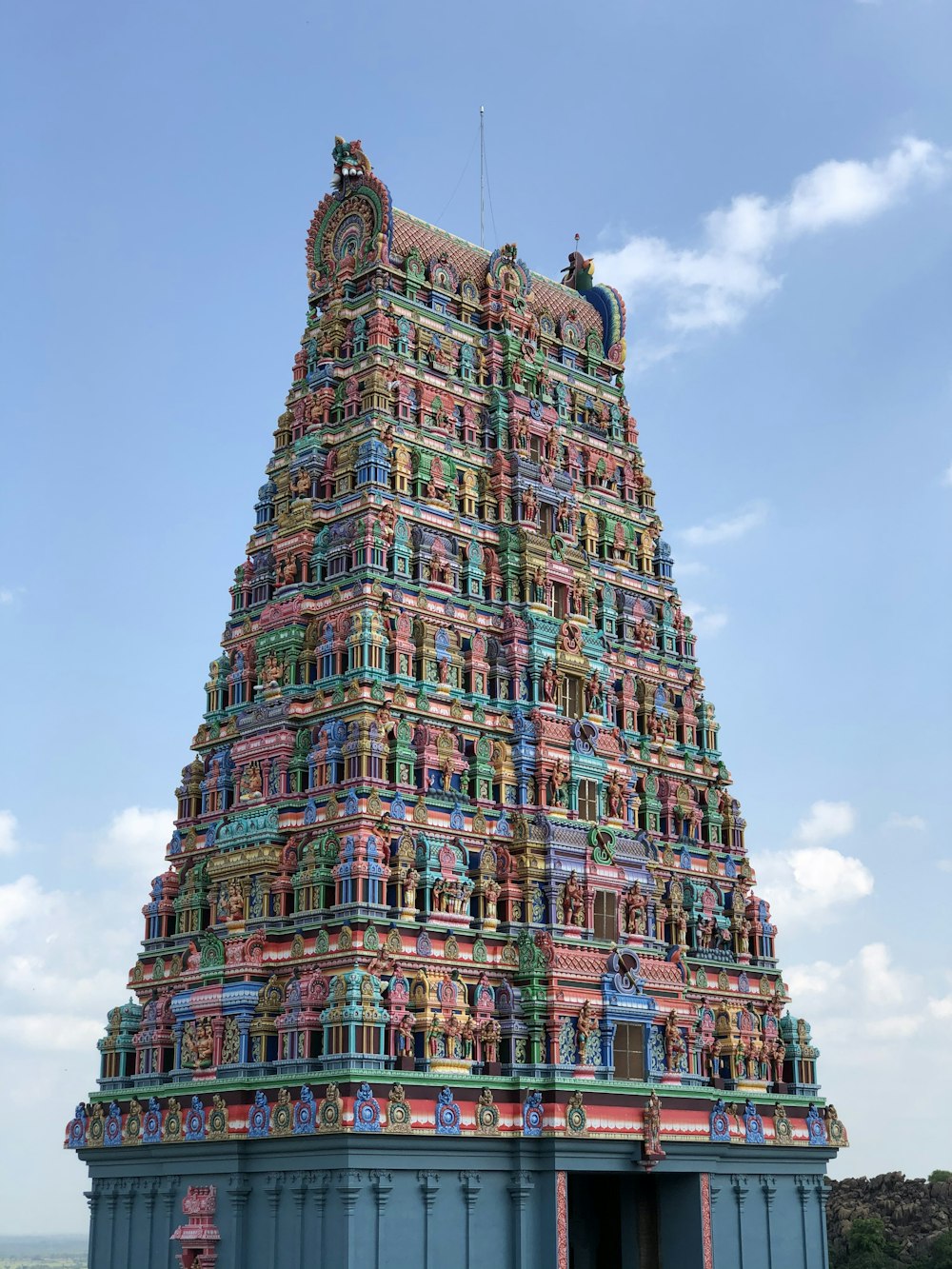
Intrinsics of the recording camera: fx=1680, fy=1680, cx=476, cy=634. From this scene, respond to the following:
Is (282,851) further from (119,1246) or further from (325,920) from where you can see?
(119,1246)

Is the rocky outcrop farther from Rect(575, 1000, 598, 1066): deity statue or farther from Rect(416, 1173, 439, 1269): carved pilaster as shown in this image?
Rect(416, 1173, 439, 1269): carved pilaster

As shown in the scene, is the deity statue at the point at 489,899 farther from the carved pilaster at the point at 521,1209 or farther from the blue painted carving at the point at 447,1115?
the carved pilaster at the point at 521,1209

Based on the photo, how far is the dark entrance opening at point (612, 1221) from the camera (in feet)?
179

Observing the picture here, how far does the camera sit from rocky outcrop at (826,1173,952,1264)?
90.4 m

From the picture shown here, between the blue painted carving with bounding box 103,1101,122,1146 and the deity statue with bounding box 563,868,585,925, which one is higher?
the deity statue with bounding box 563,868,585,925

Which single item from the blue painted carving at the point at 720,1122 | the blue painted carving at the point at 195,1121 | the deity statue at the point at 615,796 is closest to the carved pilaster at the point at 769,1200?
the blue painted carving at the point at 720,1122

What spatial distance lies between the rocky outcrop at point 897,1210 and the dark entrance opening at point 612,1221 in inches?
1503

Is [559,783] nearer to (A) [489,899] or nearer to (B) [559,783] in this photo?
(B) [559,783]

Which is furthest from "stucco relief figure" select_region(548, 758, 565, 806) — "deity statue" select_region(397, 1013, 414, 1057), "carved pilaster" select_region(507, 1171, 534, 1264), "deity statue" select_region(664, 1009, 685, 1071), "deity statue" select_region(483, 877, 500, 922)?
"carved pilaster" select_region(507, 1171, 534, 1264)

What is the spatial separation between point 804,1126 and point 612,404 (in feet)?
93.3

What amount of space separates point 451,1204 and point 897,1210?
5771 centimetres

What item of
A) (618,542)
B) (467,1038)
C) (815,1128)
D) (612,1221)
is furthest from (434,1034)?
(618,542)

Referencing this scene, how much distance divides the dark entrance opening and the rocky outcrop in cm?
3818

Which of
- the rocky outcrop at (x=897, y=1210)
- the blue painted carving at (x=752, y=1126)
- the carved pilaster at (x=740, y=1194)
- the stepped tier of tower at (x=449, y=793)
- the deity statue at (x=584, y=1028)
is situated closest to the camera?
the stepped tier of tower at (x=449, y=793)
